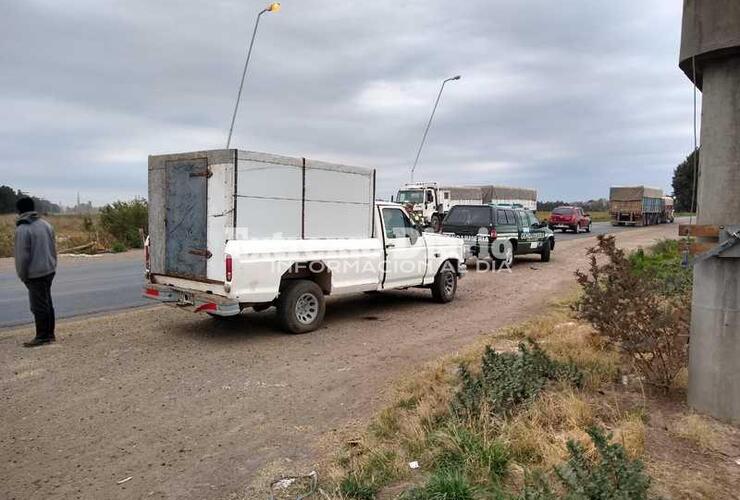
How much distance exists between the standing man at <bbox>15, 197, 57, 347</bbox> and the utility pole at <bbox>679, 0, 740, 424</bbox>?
7449 mm

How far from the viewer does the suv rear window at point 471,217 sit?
16438 mm

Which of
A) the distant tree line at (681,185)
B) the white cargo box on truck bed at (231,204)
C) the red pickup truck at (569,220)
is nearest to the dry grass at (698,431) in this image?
the white cargo box on truck bed at (231,204)

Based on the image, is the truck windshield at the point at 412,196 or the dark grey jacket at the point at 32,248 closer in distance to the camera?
the dark grey jacket at the point at 32,248

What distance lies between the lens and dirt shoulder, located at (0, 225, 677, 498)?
13.2 ft

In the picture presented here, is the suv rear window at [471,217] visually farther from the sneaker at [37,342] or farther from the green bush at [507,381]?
the sneaker at [37,342]

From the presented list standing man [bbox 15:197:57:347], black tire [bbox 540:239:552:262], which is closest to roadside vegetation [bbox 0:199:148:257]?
black tire [bbox 540:239:552:262]

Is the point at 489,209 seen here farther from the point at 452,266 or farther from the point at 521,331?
the point at 521,331

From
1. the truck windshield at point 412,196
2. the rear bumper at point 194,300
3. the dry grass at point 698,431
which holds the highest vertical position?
the truck windshield at point 412,196

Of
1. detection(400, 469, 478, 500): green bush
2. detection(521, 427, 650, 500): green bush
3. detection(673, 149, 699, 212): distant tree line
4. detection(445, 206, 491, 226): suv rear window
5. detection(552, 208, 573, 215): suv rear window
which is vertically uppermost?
detection(673, 149, 699, 212): distant tree line

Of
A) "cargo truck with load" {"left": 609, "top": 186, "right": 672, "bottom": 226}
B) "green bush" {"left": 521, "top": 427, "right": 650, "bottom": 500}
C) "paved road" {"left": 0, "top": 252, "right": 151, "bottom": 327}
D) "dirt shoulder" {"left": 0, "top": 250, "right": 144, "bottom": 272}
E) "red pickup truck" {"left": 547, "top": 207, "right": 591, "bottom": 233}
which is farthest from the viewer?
"cargo truck with load" {"left": 609, "top": 186, "right": 672, "bottom": 226}

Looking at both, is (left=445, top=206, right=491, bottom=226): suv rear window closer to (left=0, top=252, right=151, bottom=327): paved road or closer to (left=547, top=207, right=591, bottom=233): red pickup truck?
(left=0, top=252, right=151, bottom=327): paved road

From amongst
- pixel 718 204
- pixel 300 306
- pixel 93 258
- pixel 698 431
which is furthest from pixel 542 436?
pixel 93 258

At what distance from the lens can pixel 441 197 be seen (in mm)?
36688

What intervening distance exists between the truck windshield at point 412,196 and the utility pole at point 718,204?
Result: 30.9 metres
